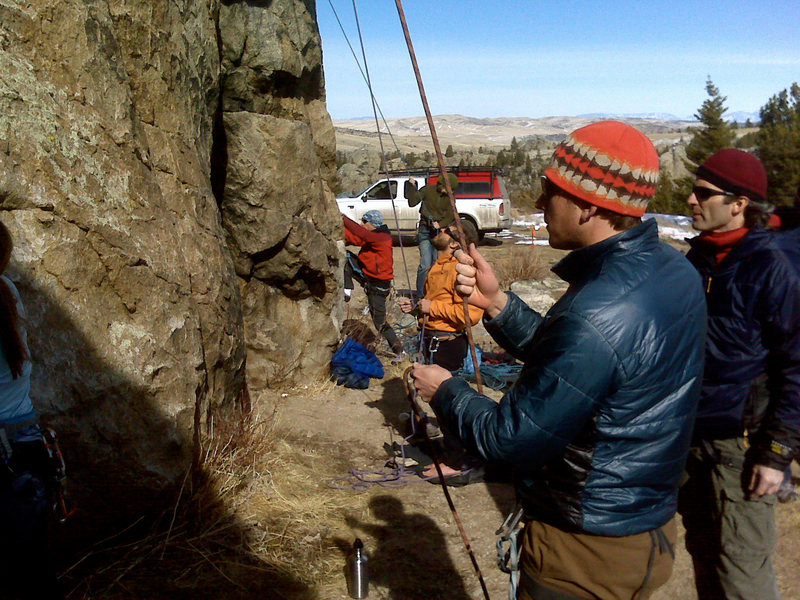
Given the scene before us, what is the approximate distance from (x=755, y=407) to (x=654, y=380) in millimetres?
1207

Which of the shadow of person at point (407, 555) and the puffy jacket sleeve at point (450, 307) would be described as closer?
the shadow of person at point (407, 555)

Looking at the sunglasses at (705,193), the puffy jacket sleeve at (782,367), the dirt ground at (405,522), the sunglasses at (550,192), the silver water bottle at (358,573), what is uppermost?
the sunglasses at (550,192)

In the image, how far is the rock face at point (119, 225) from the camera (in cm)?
299

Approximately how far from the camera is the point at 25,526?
7.41 feet

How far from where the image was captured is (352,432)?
5.51 metres

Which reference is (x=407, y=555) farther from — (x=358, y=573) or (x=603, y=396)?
(x=603, y=396)

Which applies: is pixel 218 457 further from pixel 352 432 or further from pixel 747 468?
pixel 747 468

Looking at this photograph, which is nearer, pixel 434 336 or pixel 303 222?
pixel 434 336

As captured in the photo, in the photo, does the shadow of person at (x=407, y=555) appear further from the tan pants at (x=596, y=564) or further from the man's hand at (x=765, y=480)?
the tan pants at (x=596, y=564)

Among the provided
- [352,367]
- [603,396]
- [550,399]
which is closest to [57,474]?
Answer: [550,399]

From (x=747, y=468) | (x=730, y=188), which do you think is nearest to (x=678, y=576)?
(x=747, y=468)

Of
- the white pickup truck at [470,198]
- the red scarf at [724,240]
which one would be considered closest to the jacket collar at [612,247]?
A: the red scarf at [724,240]

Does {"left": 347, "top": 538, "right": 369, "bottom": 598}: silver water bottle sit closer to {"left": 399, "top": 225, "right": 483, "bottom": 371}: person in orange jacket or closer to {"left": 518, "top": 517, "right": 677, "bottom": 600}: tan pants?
{"left": 518, "top": 517, "right": 677, "bottom": 600}: tan pants

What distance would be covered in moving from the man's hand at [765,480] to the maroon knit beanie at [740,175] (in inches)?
43.1
